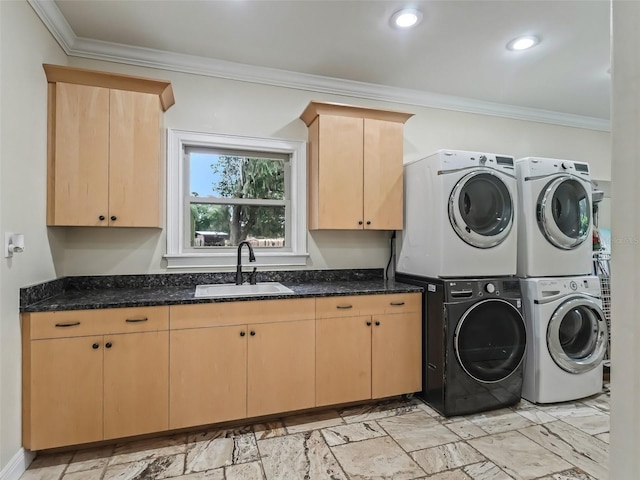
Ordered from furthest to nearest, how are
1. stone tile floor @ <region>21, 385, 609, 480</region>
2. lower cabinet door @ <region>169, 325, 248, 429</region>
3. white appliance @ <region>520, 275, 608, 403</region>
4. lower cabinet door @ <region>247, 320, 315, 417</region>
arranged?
white appliance @ <region>520, 275, 608, 403</region>, lower cabinet door @ <region>247, 320, 315, 417</region>, lower cabinet door @ <region>169, 325, 248, 429</region>, stone tile floor @ <region>21, 385, 609, 480</region>

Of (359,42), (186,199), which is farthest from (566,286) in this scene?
(186,199)

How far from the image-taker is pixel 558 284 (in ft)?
8.88

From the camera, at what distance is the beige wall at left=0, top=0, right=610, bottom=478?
1.79 m

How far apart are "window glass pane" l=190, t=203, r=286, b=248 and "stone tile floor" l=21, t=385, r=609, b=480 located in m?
1.39

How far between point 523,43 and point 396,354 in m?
2.40

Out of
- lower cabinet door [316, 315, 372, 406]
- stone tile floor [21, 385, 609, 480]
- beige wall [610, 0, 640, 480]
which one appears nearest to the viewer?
beige wall [610, 0, 640, 480]

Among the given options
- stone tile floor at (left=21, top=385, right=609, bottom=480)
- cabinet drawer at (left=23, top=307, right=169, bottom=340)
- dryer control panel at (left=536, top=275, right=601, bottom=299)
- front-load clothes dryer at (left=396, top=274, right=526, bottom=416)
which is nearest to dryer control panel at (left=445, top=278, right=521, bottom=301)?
front-load clothes dryer at (left=396, top=274, right=526, bottom=416)

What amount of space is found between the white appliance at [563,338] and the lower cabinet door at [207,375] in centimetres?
213

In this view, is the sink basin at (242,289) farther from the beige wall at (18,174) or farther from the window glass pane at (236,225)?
the beige wall at (18,174)

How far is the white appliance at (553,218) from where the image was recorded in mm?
2707

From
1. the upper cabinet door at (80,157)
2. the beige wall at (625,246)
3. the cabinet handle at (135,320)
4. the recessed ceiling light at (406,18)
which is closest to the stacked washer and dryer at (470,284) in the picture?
the recessed ceiling light at (406,18)

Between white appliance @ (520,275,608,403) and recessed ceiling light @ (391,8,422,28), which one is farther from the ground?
recessed ceiling light @ (391,8,422,28)

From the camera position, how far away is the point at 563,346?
9.17 ft

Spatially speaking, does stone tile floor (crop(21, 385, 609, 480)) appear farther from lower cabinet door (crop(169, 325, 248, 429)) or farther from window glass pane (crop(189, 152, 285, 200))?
window glass pane (crop(189, 152, 285, 200))
